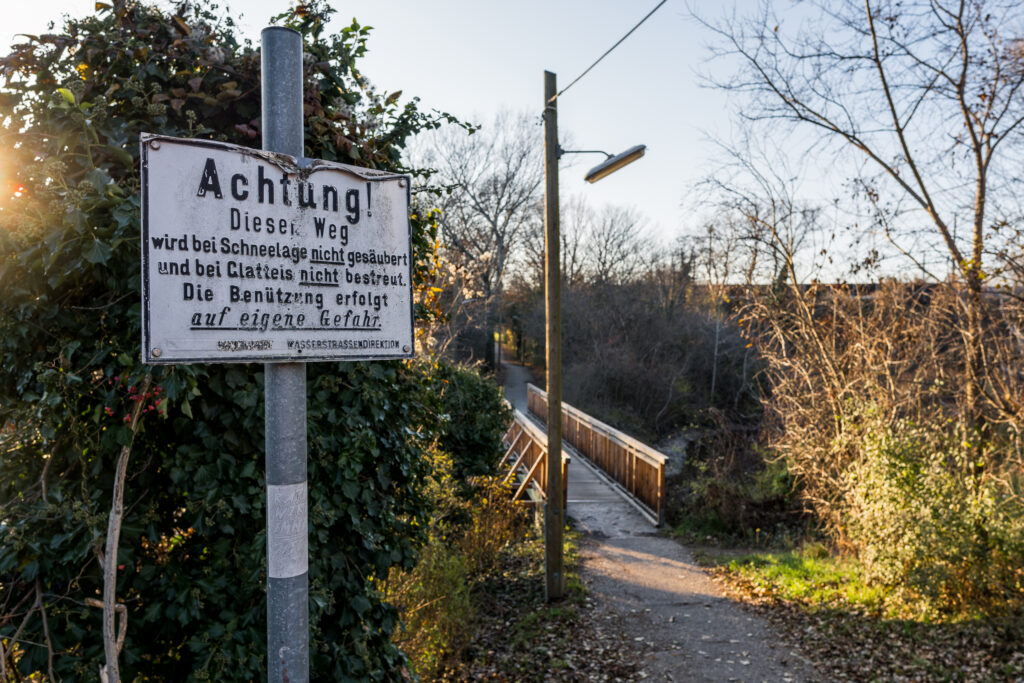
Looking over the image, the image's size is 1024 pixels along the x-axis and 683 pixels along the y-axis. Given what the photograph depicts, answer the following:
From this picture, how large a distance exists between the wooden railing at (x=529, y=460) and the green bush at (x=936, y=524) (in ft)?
13.2

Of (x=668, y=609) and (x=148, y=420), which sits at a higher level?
(x=148, y=420)

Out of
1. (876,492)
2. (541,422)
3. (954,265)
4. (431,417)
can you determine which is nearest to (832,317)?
(954,265)

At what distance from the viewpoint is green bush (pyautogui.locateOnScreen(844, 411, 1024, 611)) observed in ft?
20.5

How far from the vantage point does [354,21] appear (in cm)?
322

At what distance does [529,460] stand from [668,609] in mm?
5891

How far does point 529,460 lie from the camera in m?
13.4

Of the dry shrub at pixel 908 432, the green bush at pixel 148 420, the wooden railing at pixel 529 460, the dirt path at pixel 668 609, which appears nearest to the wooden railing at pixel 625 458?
the dirt path at pixel 668 609

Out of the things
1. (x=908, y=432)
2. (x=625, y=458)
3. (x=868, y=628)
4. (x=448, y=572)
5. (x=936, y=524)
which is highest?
(x=908, y=432)

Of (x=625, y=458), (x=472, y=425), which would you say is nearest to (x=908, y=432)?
(x=625, y=458)

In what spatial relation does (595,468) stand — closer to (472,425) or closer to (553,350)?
(472,425)

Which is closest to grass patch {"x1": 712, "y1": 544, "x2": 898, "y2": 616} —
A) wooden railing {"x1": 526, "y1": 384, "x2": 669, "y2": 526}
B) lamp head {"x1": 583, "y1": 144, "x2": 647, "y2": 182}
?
wooden railing {"x1": 526, "y1": 384, "x2": 669, "y2": 526}

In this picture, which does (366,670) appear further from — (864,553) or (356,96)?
(864,553)

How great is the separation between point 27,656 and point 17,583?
26 cm

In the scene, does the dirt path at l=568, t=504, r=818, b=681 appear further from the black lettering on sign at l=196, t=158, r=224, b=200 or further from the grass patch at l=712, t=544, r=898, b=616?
the black lettering on sign at l=196, t=158, r=224, b=200
